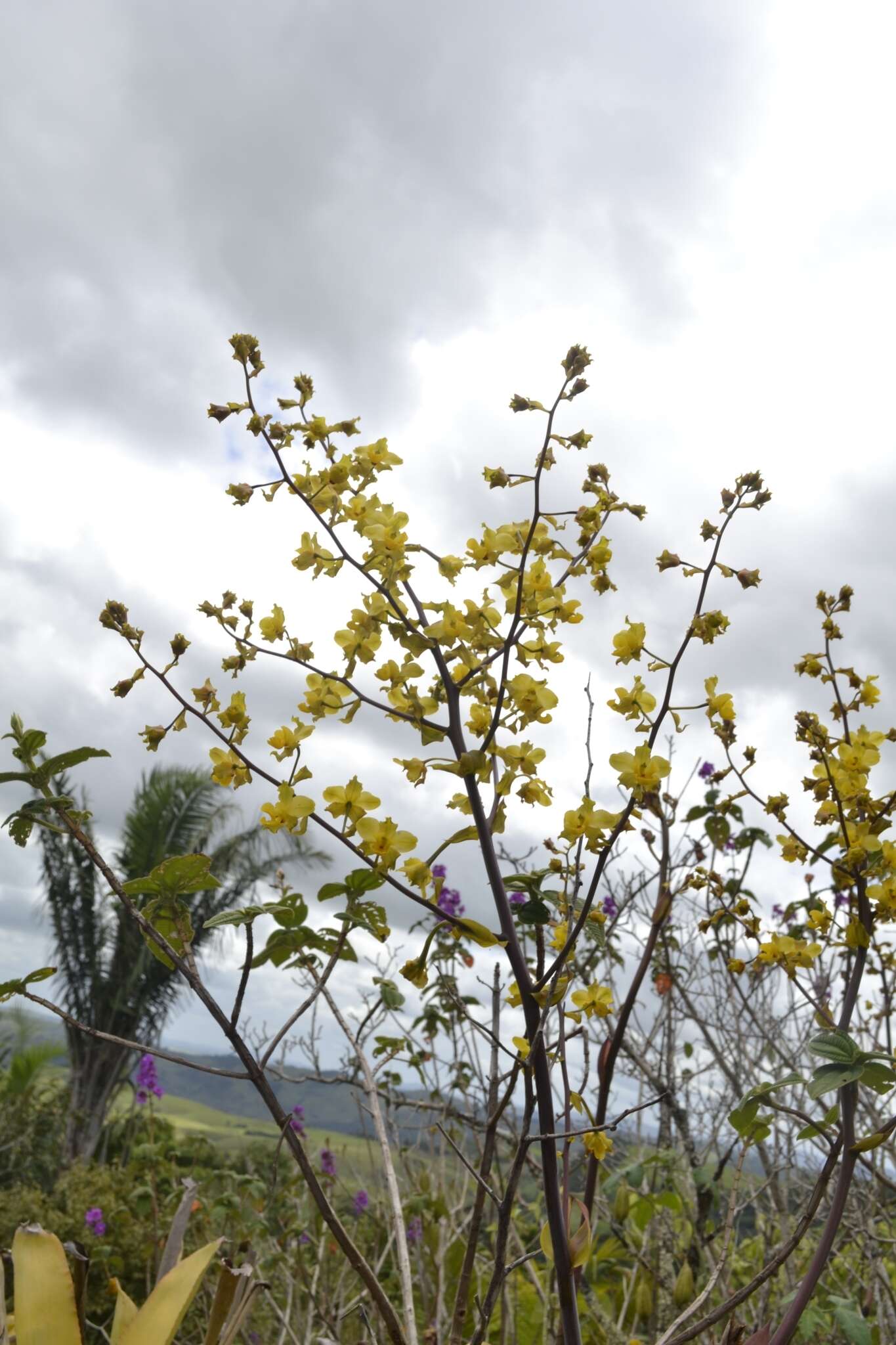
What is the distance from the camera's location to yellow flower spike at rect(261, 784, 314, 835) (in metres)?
1.21

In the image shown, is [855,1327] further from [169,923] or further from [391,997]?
[169,923]

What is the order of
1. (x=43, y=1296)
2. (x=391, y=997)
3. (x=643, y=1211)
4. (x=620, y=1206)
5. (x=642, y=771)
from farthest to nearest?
(x=620, y=1206)
(x=643, y=1211)
(x=391, y=997)
(x=642, y=771)
(x=43, y=1296)

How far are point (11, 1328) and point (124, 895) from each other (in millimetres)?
624

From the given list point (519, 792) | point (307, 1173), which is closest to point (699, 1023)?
point (519, 792)

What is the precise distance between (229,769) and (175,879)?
178mm

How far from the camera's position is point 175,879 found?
3.83 feet

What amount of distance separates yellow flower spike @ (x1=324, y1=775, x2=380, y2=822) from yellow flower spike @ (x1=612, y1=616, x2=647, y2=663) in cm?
47

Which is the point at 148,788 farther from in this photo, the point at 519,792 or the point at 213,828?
the point at 519,792

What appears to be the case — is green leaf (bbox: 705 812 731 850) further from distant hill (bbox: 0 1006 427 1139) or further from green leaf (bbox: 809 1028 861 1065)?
green leaf (bbox: 809 1028 861 1065)

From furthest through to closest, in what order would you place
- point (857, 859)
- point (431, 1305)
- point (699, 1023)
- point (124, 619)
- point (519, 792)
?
point (431, 1305) < point (699, 1023) < point (857, 859) < point (124, 619) < point (519, 792)

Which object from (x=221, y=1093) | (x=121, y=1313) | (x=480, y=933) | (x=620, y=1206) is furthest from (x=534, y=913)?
(x=221, y=1093)

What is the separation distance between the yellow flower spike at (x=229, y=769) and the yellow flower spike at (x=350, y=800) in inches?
4.8

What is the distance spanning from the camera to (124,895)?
1126 mm

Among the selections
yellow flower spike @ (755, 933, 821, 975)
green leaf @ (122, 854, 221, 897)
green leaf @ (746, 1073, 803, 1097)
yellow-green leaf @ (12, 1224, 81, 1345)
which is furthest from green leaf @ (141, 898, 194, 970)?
yellow flower spike @ (755, 933, 821, 975)
